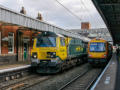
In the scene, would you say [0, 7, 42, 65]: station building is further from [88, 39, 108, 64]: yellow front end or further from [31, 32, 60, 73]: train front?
[88, 39, 108, 64]: yellow front end

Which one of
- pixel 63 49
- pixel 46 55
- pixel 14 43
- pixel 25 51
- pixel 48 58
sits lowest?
pixel 48 58

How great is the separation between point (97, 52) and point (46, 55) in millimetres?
6705

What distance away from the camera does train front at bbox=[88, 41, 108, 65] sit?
17.5 metres

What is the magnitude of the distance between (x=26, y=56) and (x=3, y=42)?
16.3ft

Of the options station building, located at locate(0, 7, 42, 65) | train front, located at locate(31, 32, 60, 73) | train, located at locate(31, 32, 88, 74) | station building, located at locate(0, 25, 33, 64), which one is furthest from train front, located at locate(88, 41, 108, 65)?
station building, located at locate(0, 25, 33, 64)

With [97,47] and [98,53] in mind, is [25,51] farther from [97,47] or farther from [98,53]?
[98,53]

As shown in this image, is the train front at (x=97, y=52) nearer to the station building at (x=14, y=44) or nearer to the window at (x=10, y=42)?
the station building at (x=14, y=44)

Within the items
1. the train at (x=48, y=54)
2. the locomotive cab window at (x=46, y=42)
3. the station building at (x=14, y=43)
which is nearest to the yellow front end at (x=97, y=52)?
the train at (x=48, y=54)

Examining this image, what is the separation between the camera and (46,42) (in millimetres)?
13633

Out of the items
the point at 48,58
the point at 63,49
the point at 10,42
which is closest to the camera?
the point at 48,58

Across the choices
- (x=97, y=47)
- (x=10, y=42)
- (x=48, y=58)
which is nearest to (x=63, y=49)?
(x=48, y=58)

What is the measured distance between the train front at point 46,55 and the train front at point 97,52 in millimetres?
5570

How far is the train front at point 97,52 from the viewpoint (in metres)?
17.5

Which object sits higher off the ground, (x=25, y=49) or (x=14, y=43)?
(x=14, y=43)
